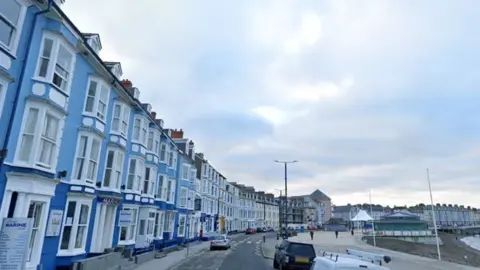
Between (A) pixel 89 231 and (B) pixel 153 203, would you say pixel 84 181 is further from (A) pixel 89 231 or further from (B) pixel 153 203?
(B) pixel 153 203

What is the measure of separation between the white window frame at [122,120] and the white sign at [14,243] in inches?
411

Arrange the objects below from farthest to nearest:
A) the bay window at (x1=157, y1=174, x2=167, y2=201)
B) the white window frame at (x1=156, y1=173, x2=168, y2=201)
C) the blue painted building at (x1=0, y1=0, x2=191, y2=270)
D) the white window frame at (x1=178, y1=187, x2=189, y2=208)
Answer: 1. the white window frame at (x1=178, y1=187, x2=189, y2=208)
2. the bay window at (x1=157, y1=174, x2=167, y2=201)
3. the white window frame at (x1=156, y1=173, x2=168, y2=201)
4. the blue painted building at (x1=0, y1=0, x2=191, y2=270)

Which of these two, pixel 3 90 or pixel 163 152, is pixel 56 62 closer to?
pixel 3 90

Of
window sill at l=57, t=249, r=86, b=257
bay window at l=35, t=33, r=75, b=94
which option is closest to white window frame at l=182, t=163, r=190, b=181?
window sill at l=57, t=249, r=86, b=257

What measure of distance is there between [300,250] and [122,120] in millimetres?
12895

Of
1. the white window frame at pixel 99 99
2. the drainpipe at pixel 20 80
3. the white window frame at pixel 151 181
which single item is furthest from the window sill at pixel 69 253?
the white window frame at pixel 151 181

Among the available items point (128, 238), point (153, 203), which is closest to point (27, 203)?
point (128, 238)

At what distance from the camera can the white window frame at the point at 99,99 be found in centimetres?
1623

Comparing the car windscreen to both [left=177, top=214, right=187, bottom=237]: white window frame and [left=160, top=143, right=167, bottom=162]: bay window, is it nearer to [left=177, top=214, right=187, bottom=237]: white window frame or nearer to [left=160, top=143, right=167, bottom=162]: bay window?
[left=160, top=143, right=167, bottom=162]: bay window

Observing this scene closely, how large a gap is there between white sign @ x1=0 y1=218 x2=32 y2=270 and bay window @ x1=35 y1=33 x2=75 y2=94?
18.5 feet

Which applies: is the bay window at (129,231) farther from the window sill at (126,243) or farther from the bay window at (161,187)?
the bay window at (161,187)

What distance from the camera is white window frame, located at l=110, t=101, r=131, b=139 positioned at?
758 inches

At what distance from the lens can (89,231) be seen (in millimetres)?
16734

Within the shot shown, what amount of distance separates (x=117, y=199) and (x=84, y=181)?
142 inches
